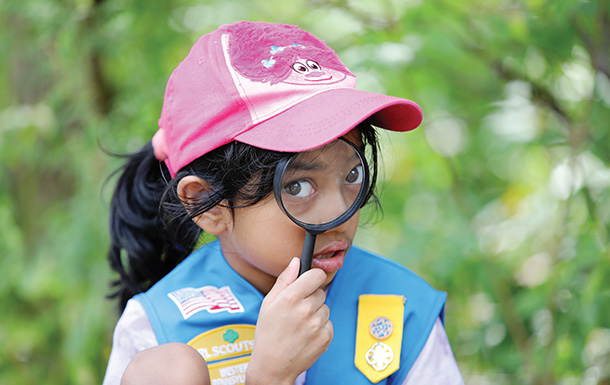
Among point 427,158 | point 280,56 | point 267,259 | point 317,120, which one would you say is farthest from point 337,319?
point 427,158

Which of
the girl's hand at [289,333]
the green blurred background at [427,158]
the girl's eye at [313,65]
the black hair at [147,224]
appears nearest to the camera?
the girl's hand at [289,333]

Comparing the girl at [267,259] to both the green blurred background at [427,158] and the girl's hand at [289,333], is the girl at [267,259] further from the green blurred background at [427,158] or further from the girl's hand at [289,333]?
the green blurred background at [427,158]

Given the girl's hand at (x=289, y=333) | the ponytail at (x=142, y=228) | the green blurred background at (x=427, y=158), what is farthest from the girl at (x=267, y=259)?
the green blurred background at (x=427, y=158)

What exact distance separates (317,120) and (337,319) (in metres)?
0.44

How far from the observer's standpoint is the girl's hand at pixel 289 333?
100 centimetres

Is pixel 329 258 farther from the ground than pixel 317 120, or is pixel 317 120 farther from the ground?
pixel 317 120

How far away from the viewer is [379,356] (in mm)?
1172

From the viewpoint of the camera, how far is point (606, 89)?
5.60 ft

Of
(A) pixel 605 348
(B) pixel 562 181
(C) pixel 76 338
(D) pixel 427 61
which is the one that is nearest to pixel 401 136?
(D) pixel 427 61

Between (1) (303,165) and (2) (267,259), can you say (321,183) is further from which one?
(2) (267,259)

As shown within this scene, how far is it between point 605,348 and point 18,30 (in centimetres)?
283

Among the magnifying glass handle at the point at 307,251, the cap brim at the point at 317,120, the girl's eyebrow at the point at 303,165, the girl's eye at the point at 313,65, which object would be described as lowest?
the magnifying glass handle at the point at 307,251

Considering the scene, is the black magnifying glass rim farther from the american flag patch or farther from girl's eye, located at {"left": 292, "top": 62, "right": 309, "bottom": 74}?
the american flag patch

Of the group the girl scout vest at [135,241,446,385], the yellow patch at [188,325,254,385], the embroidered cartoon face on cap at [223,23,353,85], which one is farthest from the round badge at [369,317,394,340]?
the embroidered cartoon face on cap at [223,23,353,85]
